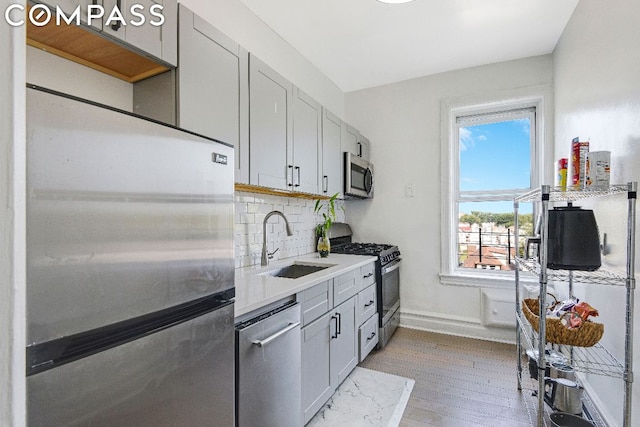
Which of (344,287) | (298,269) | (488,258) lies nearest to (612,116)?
(344,287)

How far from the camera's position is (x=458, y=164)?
11.3 ft

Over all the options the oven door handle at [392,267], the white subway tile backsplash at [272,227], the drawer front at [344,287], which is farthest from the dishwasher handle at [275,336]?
the oven door handle at [392,267]

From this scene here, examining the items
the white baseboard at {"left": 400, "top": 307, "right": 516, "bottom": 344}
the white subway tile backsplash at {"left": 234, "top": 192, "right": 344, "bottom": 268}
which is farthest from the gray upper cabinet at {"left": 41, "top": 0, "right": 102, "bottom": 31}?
the white baseboard at {"left": 400, "top": 307, "right": 516, "bottom": 344}

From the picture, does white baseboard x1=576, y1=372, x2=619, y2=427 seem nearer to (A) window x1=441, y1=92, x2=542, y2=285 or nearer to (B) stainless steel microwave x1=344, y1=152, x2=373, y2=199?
(A) window x1=441, y1=92, x2=542, y2=285

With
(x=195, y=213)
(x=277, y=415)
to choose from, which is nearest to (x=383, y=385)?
(x=277, y=415)

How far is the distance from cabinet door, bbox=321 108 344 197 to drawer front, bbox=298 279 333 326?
987mm

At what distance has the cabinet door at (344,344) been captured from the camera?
2100 millimetres

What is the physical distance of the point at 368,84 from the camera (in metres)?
3.67

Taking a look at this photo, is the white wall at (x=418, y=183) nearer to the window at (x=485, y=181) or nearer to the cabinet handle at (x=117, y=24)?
the window at (x=485, y=181)

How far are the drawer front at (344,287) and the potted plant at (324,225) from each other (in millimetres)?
473

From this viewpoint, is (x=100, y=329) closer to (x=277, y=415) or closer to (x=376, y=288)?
(x=277, y=415)

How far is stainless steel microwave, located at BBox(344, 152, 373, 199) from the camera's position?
3127mm
